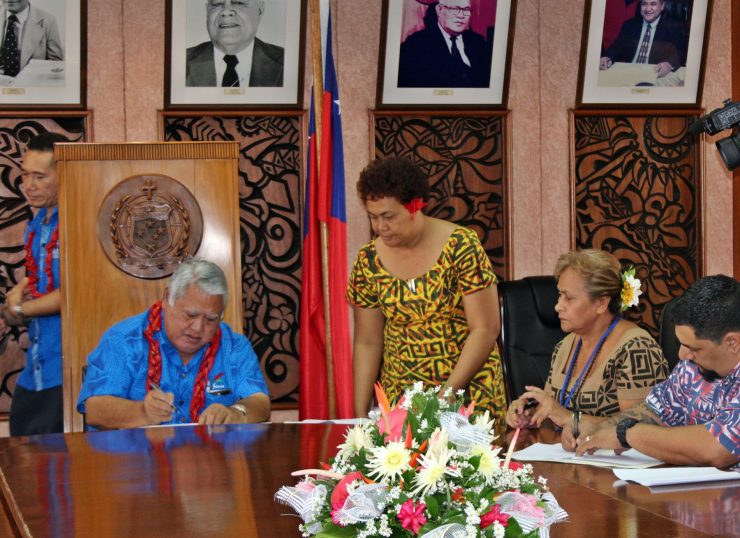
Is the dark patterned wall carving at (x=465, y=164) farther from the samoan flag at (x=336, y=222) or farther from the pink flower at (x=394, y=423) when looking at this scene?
the pink flower at (x=394, y=423)

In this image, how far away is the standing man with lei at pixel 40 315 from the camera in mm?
4316

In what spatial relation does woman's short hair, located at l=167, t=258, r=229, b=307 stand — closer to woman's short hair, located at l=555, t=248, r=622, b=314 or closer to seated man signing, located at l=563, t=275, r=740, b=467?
woman's short hair, located at l=555, t=248, r=622, b=314

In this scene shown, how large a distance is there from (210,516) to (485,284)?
1.87 meters

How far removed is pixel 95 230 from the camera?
4203 millimetres

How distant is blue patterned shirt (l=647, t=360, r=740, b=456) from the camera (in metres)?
2.45

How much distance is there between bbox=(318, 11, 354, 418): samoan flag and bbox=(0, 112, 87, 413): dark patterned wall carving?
50.0 inches

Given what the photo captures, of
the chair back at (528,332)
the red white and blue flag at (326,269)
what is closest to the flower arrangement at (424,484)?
the chair back at (528,332)

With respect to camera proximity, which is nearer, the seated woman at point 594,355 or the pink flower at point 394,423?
the pink flower at point 394,423

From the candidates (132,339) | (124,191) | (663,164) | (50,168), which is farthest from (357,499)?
(663,164)

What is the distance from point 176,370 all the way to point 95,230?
1.03 meters

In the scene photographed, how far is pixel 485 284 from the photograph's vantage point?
11.9ft

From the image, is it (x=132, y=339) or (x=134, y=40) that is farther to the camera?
(x=134, y=40)

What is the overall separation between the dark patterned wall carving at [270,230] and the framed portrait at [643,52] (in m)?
1.62

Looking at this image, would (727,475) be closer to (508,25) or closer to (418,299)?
(418,299)
